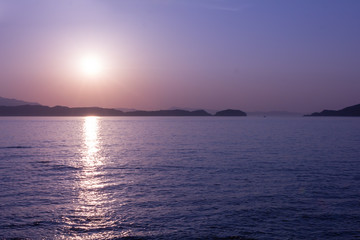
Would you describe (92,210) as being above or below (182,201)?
below

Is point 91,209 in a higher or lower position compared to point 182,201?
lower

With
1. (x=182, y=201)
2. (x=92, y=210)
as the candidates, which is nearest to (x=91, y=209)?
(x=92, y=210)

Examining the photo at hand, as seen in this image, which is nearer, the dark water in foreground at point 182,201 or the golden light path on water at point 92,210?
the golden light path on water at point 92,210

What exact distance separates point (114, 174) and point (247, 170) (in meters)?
14.4

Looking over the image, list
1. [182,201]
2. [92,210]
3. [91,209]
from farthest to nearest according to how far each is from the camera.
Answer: [182,201] → [91,209] → [92,210]

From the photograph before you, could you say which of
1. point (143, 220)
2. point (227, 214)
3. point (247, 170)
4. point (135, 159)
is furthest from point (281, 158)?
point (143, 220)

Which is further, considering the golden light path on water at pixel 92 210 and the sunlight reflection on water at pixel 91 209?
the sunlight reflection on water at pixel 91 209

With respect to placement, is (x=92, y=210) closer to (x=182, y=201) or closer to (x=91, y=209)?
(x=91, y=209)

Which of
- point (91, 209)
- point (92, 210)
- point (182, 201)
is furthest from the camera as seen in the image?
point (182, 201)

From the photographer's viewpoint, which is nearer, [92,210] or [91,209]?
[92,210]

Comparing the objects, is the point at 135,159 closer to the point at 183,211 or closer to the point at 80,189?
the point at 80,189

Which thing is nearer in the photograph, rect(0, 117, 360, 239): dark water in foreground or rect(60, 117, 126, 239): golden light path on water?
rect(60, 117, 126, 239): golden light path on water

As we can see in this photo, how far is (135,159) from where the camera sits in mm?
48031

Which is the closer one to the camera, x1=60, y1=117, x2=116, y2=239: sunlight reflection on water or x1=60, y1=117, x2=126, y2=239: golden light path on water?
x1=60, y1=117, x2=126, y2=239: golden light path on water
